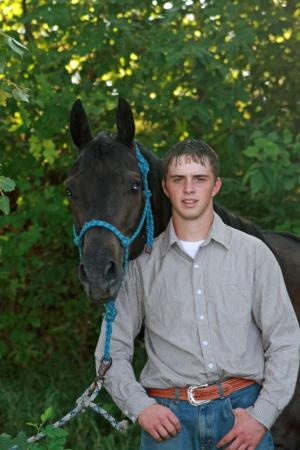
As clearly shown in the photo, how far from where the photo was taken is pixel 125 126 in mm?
2924

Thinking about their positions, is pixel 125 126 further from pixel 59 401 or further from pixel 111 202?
pixel 59 401

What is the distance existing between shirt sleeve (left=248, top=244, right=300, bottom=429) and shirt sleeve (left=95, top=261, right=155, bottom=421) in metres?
0.40

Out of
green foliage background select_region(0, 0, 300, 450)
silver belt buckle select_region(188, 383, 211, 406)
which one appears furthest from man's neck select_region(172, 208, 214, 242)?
green foliage background select_region(0, 0, 300, 450)

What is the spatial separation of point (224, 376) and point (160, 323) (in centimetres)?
27

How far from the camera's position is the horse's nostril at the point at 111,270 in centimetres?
251

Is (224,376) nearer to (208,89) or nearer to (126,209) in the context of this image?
(126,209)

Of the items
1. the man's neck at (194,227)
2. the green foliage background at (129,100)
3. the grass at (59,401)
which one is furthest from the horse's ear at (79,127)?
the grass at (59,401)

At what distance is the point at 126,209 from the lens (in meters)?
2.75

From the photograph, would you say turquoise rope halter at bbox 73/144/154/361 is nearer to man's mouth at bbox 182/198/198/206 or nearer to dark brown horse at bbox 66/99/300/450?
dark brown horse at bbox 66/99/300/450

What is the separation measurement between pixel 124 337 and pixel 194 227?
449mm

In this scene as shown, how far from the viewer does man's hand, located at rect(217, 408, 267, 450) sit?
2.32 meters

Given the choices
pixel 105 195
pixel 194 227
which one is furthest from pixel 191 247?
pixel 105 195

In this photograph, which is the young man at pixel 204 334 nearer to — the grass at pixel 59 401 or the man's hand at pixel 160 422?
the man's hand at pixel 160 422

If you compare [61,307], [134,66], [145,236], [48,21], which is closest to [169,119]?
[134,66]
